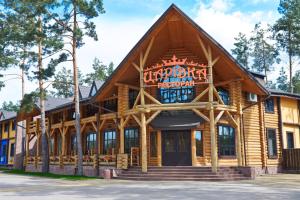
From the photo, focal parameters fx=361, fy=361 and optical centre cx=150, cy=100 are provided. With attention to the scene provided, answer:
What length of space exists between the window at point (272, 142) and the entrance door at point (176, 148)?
20.2 ft

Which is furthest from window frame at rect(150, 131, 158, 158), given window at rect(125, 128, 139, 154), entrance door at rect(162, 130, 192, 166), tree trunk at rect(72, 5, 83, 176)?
tree trunk at rect(72, 5, 83, 176)

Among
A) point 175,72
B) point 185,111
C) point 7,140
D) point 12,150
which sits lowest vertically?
point 12,150

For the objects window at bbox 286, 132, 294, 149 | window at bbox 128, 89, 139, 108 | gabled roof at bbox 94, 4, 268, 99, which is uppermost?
gabled roof at bbox 94, 4, 268, 99

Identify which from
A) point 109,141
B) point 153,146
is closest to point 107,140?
point 109,141

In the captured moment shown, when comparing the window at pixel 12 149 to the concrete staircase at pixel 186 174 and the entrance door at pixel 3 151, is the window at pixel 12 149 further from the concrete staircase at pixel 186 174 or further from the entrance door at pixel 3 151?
the concrete staircase at pixel 186 174

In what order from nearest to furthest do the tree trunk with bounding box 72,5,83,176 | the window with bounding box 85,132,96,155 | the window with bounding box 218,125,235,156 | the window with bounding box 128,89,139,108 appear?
the window with bounding box 218,125,235,156 < the tree trunk with bounding box 72,5,83,176 < the window with bounding box 128,89,139,108 < the window with bounding box 85,132,96,155

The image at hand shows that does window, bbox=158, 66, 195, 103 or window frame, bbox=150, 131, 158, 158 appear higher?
window, bbox=158, 66, 195, 103

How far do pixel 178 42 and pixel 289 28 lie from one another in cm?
2399

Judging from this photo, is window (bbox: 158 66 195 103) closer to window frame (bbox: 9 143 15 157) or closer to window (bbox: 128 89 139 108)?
window (bbox: 128 89 139 108)

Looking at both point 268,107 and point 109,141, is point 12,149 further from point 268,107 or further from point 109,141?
point 268,107

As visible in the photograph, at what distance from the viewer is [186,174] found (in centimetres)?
1786

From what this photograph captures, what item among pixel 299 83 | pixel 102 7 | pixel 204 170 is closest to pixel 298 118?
pixel 204 170

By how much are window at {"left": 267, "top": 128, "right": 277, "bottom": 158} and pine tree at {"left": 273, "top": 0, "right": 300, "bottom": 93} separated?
18.0 metres

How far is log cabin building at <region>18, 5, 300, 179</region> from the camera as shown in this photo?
61.0 feet
